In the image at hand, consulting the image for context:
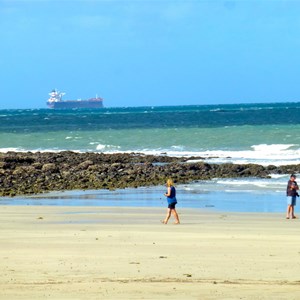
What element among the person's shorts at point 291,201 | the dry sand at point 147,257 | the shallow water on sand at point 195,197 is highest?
the person's shorts at point 291,201

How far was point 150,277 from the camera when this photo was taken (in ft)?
36.8

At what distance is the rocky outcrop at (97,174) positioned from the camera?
1116 inches

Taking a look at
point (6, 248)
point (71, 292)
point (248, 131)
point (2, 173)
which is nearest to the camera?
point (71, 292)

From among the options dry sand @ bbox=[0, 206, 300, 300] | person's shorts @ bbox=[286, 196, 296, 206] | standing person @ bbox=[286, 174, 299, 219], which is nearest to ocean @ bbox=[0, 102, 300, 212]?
standing person @ bbox=[286, 174, 299, 219]

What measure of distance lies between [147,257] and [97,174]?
18.7 metres

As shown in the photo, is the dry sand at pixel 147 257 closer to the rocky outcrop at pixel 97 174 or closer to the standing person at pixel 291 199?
the standing person at pixel 291 199

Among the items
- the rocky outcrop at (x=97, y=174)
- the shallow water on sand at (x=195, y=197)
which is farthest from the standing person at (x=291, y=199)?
the rocky outcrop at (x=97, y=174)

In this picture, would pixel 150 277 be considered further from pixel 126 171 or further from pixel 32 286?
pixel 126 171

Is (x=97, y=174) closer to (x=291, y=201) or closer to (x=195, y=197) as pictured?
(x=195, y=197)

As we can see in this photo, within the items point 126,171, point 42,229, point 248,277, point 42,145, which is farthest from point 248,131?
point 248,277

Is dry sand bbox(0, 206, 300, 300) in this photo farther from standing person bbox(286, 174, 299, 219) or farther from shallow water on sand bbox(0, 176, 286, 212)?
shallow water on sand bbox(0, 176, 286, 212)

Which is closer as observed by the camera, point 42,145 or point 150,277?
point 150,277

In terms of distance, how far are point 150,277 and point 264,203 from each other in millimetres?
11936

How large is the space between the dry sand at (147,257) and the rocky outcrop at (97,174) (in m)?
9.01
